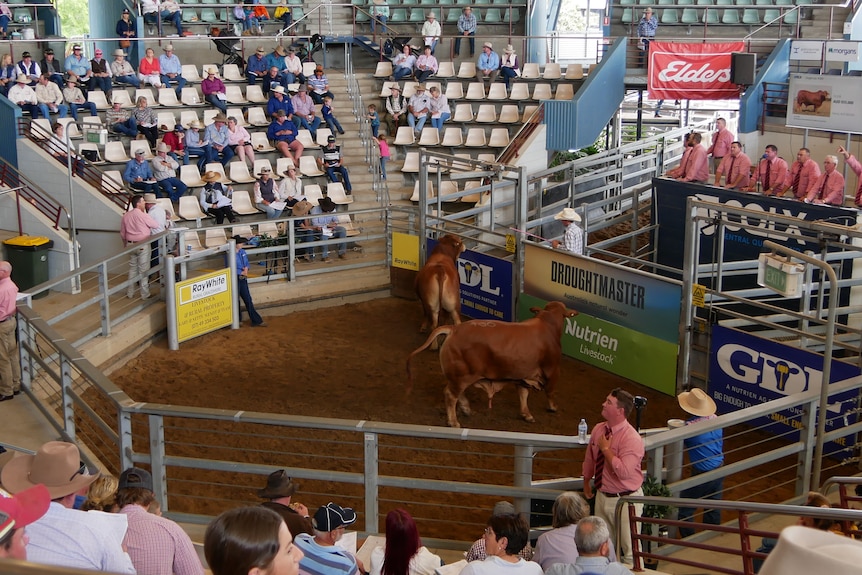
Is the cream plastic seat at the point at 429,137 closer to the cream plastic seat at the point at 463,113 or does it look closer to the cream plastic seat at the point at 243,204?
the cream plastic seat at the point at 463,113

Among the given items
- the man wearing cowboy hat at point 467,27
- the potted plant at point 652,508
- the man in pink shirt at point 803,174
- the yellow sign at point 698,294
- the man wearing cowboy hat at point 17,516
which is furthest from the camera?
the man wearing cowboy hat at point 467,27

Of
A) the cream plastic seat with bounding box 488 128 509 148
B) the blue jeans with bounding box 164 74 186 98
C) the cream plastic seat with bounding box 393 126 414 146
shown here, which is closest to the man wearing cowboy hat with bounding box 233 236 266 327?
the cream plastic seat with bounding box 393 126 414 146

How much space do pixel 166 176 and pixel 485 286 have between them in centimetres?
657

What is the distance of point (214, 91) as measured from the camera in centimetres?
2186

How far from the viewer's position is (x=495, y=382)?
39.8ft

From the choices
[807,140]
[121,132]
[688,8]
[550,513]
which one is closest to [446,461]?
[550,513]

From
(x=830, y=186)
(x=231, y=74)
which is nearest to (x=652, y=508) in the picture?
(x=830, y=186)

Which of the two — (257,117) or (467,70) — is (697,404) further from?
(467,70)

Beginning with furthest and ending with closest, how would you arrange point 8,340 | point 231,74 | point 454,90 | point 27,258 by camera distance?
point 454,90 < point 231,74 < point 27,258 < point 8,340

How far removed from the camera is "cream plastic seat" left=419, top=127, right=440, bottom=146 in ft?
72.9

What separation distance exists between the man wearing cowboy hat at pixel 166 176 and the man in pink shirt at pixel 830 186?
34.9 feet

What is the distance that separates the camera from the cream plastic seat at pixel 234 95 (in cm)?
2233

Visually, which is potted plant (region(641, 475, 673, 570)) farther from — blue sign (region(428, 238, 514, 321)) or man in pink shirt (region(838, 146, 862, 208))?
man in pink shirt (region(838, 146, 862, 208))

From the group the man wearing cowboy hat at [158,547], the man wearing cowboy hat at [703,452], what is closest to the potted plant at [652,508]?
the man wearing cowboy hat at [703,452]
